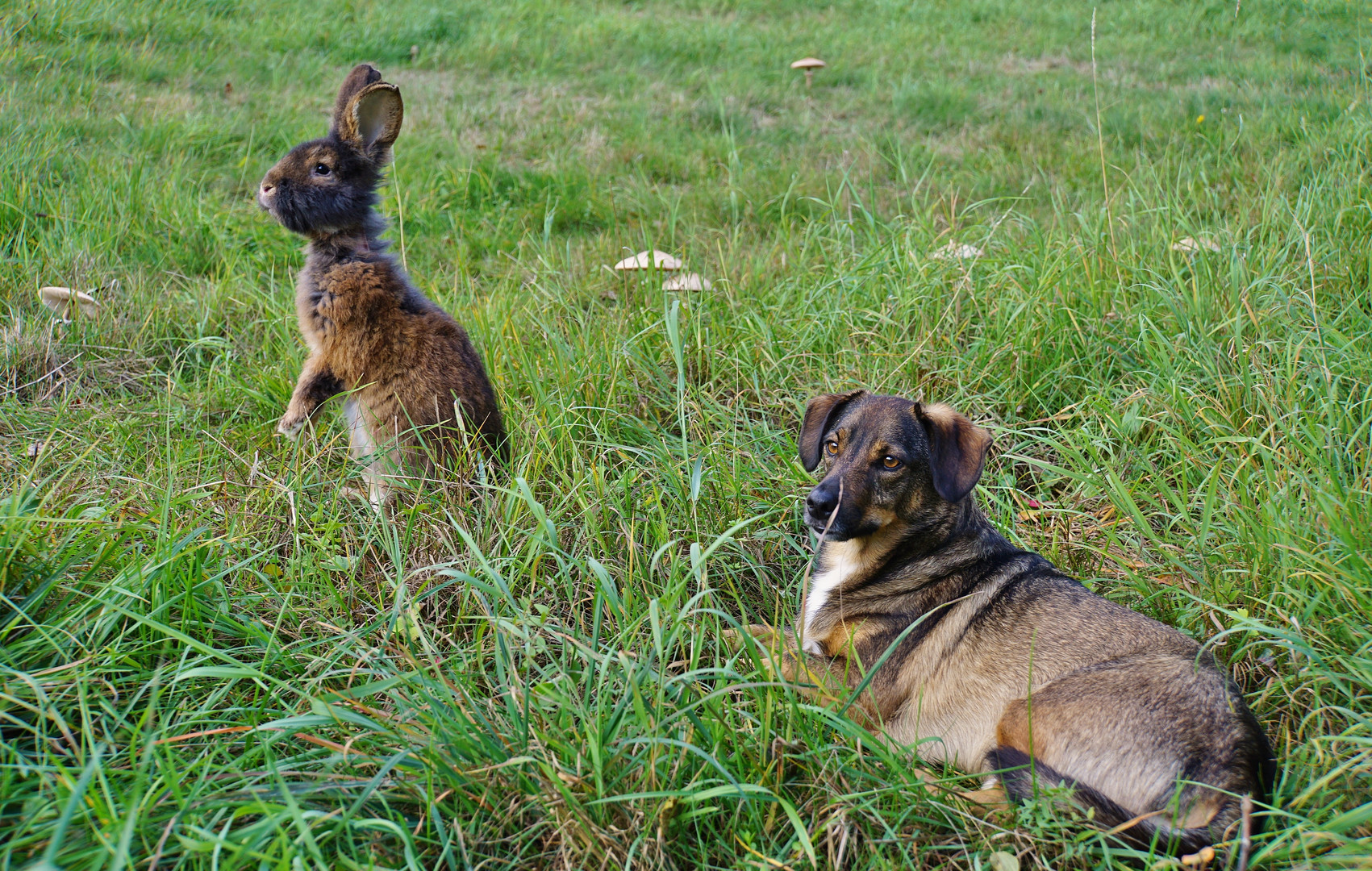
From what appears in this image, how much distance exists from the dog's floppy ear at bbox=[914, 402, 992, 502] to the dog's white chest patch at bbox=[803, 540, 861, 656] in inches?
14.4

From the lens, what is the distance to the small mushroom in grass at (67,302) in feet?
14.4

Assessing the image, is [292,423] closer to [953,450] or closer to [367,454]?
[367,454]

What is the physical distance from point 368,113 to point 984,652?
122 inches

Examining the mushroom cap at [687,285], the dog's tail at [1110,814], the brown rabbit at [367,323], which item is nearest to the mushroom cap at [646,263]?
the mushroom cap at [687,285]

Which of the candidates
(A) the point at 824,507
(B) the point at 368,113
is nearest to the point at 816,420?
(A) the point at 824,507

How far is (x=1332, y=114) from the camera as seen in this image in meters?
7.09

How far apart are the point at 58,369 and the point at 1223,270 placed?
212 inches

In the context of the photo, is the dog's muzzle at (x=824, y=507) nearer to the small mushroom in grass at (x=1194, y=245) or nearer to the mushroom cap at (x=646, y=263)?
the mushroom cap at (x=646, y=263)

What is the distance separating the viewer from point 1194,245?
4453mm

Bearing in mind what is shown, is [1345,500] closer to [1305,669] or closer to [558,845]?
[1305,669]

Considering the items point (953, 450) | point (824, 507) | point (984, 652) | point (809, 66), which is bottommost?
point (984, 652)

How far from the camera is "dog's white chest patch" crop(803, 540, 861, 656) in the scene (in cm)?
301

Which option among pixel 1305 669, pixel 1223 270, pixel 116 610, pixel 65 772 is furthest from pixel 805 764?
pixel 1223 270

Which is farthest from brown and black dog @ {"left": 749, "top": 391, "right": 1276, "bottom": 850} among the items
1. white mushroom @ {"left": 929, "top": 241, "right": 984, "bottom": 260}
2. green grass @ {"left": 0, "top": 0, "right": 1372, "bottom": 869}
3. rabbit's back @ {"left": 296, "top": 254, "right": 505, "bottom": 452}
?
white mushroom @ {"left": 929, "top": 241, "right": 984, "bottom": 260}
